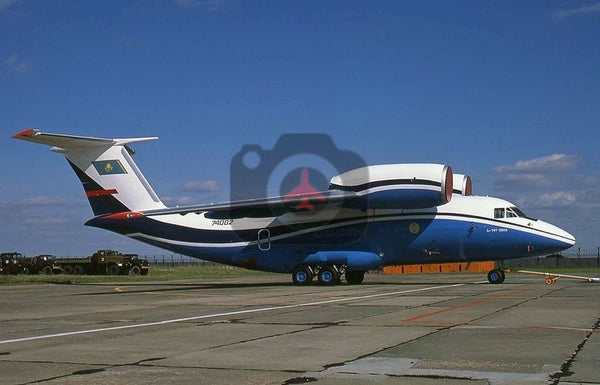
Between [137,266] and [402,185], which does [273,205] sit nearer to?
[402,185]

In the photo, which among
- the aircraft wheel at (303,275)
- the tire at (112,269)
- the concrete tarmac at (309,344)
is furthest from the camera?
the tire at (112,269)

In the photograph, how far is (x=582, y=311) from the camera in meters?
14.1

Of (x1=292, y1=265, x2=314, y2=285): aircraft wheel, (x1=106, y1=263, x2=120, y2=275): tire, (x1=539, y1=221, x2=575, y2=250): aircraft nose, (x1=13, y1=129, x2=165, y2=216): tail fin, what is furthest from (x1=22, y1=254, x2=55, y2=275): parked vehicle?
(x1=539, y1=221, x2=575, y2=250): aircraft nose

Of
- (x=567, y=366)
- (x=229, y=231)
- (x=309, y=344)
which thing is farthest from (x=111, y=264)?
(x=567, y=366)

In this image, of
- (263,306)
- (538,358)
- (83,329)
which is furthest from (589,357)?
(263,306)

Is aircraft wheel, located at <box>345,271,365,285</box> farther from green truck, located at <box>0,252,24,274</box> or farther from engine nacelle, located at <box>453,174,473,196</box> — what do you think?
green truck, located at <box>0,252,24,274</box>

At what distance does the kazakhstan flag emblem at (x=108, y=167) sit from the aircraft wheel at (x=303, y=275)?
9.31 meters

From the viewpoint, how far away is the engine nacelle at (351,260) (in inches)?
1105

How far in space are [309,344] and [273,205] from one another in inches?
721

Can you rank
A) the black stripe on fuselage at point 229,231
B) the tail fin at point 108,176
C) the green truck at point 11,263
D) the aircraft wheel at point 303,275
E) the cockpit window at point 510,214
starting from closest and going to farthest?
the cockpit window at point 510,214 < the black stripe on fuselage at point 229,231 < the aircraft wheel at point 303,275 < the tail fin at point 108,176 < the green truck at point 11,263

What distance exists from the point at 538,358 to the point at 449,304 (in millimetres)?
8402

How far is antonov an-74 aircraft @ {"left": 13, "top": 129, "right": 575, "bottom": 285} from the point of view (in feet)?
87.2

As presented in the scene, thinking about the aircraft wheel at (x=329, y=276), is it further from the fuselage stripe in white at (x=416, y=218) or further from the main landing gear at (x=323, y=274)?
the fuselage stripe in white at (x=416, y=218)

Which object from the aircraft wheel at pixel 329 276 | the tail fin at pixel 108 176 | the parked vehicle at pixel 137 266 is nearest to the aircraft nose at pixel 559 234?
the aircraft wheel at pixel 329 276
